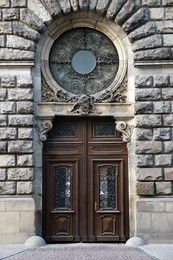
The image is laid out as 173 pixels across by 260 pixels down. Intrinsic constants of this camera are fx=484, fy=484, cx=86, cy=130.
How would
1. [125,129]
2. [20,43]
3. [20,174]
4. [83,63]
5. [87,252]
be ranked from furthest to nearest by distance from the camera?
[83,63] < [125,129] < [20,43] < [20,174] < [87,252]

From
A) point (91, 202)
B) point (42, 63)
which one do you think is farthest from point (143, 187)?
point (42, 63)

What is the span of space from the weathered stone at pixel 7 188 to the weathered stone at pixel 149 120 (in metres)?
3.25

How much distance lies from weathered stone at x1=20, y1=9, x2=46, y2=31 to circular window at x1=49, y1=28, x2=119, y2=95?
2.30ft

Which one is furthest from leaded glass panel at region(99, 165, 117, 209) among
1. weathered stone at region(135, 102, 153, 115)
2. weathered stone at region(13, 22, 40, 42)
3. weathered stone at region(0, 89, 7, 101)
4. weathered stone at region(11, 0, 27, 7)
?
weathered stone at region(11, 0, 27, 7)

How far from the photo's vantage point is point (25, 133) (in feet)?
37.1

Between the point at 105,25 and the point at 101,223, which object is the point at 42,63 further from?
the point at 101,223

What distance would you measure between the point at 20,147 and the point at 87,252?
2891mm

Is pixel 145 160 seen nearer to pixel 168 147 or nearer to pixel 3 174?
pixel 168 147

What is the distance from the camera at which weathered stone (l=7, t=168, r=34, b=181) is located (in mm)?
11172

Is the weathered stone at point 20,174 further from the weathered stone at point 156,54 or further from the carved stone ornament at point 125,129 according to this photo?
the weathered stone at point 156,54

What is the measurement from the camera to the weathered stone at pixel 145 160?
1124cm

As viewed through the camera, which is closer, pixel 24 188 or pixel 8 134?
pixel 24 188

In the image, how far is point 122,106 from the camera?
460 inches

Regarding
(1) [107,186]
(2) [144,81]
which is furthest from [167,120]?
(1) [107,186]
